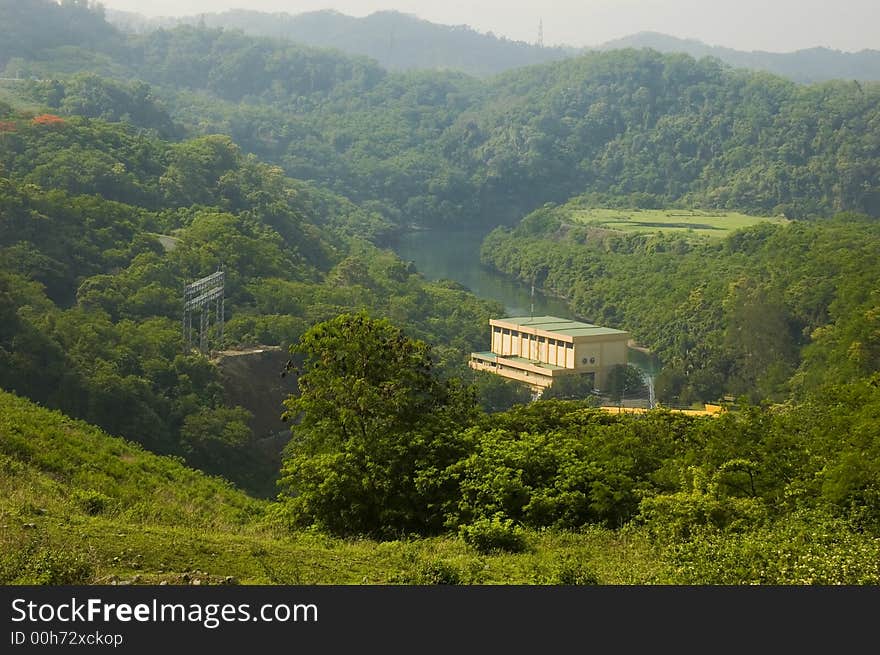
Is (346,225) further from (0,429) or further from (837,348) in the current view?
(0,429)

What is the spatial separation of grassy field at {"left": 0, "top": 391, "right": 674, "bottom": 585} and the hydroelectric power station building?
35725 millimetres

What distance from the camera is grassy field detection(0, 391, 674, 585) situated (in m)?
10.9

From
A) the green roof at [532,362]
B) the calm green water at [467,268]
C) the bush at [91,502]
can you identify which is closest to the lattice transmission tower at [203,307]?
the green roof at [532,362]

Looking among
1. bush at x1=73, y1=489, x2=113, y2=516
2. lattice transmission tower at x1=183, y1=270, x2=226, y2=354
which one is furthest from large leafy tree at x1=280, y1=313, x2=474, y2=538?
lattice transmission tower at x1=183, y1=270, x2=226, y2=354

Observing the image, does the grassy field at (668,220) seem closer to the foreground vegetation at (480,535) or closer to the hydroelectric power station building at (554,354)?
the hydroelectric power station building at (554,354)

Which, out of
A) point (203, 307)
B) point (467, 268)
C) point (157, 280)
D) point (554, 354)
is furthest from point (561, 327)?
point (467, 268)

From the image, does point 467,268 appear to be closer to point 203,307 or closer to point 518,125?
point 518,125

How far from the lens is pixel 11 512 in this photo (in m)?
12.2

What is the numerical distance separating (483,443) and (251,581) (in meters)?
6.13

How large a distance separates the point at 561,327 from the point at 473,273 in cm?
3847

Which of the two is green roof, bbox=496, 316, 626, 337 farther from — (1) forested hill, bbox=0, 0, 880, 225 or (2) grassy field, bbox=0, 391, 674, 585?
(1) forested hill, bbox=0, 0, 880, 225

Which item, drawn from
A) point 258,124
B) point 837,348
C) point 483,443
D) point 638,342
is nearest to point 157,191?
point 638,342

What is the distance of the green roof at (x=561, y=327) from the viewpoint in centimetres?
5431

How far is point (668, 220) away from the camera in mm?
101750
